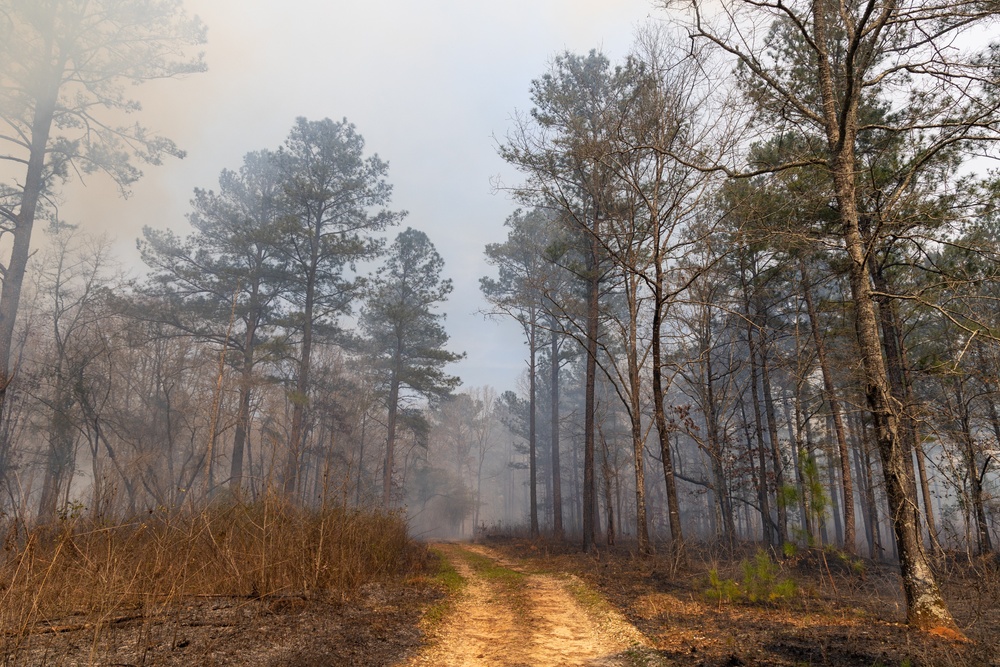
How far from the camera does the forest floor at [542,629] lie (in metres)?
4.07

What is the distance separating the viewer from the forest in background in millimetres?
6203

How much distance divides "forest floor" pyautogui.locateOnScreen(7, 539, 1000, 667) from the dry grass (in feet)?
0.59

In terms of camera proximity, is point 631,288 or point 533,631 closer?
point 533,631

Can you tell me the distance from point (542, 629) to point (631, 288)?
294 inches

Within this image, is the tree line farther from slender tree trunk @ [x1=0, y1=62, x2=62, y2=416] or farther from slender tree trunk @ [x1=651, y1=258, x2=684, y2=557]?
slender tree trunk @ [x1=0, y1=62, x2=62, y2=416]

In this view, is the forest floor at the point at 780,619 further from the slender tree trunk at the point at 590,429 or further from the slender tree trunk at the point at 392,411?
the slender tree trunk at the point at 392,411

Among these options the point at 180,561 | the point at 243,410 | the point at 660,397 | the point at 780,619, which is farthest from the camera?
the point at 243,410

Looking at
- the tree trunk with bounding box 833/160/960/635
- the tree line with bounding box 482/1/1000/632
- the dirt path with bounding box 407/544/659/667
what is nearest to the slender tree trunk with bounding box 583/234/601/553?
the tree line with bounding box 482/1/1000/632

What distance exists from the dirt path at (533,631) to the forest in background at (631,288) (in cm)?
269

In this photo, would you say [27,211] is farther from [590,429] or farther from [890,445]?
[890,445]

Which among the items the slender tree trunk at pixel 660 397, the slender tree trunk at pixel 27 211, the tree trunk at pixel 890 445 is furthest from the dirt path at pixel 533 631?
the slender tree trunk at pixel 27 211

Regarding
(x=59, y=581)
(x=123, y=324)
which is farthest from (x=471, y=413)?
(x=59, y=581)

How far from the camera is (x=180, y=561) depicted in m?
5.79

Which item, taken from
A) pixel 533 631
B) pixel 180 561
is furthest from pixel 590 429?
pixel 180 561
